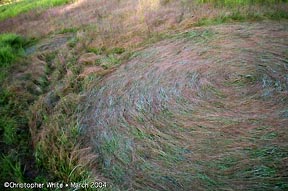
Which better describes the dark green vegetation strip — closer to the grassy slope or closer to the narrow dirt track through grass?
the grassy slope

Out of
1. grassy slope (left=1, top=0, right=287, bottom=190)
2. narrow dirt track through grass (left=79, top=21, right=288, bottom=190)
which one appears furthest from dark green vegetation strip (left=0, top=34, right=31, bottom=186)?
narrow dirt track through grass (left=79, top=21, right=288, bottom=190)

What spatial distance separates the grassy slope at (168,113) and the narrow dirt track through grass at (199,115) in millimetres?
10

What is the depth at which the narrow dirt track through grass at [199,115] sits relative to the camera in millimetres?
2252

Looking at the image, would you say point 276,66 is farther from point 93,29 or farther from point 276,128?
point 93,29

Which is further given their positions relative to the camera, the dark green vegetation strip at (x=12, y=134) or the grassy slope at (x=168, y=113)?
the dark green vegetation strip at (x=12, y=134)

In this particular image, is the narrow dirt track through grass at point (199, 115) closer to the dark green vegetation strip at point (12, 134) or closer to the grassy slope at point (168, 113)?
the grassy slope at point (168, 113)

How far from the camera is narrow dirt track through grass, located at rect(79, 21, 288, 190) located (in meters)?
2.25

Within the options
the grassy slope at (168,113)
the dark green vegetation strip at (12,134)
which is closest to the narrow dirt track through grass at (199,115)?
the grassy slope at (168,113)

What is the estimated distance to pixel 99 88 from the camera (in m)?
3.68

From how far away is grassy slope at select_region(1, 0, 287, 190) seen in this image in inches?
90.7

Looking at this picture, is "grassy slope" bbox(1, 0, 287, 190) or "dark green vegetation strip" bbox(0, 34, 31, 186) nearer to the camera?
"grassy slope" bbox(1, 0, 287, 190)

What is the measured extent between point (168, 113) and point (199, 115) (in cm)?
36

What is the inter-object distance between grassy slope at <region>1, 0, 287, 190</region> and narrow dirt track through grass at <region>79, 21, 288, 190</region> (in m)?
0.01

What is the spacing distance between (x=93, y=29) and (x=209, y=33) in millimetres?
2723
